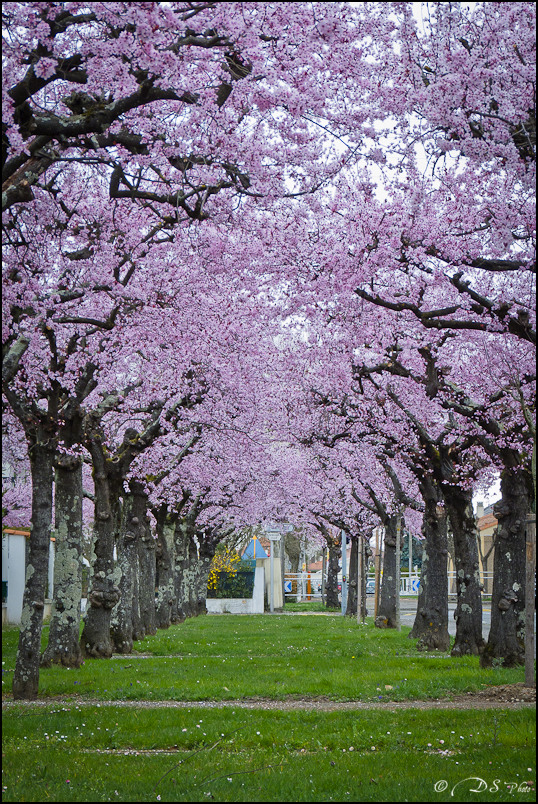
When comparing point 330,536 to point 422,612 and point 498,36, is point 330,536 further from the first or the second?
point 498,36

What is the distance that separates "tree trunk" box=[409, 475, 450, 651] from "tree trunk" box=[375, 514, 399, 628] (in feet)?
21.0

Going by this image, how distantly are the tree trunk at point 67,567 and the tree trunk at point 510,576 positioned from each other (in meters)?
8.03

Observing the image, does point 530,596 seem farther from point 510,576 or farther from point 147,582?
point 147,582

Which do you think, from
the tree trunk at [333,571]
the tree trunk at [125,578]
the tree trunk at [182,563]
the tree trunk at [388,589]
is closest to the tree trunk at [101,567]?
the tree trunk at [125,578]

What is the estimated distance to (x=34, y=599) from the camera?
41.7 feet

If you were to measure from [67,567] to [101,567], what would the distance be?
252 centimetres

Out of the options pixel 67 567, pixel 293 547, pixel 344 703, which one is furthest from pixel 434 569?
pixel 293 547

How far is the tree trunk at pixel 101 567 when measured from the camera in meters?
18.5

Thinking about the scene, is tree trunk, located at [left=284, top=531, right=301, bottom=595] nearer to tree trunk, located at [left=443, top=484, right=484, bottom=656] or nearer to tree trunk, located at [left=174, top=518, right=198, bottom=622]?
tree trunk, located at [left=174, top=518, right=198, bottom=622]

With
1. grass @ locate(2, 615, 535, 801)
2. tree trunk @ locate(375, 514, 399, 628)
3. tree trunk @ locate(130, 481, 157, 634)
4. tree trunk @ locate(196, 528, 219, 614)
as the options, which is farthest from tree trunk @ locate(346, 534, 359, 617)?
grass @ locate(2, 615, 535, 801)

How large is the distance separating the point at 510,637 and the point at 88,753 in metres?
10.0

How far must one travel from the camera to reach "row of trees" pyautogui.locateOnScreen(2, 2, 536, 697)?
802cm

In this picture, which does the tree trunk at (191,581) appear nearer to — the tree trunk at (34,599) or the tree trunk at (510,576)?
the tree trunk at (510,576)

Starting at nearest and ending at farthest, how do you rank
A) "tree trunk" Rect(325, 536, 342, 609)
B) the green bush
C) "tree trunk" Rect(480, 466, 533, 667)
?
"tree trunk" Rect(480, 466, 533, 667)
"tree trunk" Rect(325, 536, 342, 609)
the green bush
